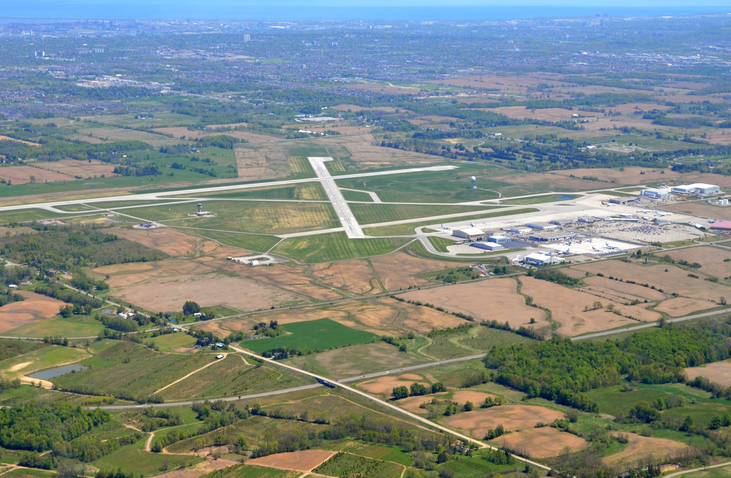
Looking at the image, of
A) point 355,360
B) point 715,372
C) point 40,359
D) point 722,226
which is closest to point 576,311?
point 715,372

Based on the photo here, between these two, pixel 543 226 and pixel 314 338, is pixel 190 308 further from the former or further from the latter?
pixel 543 226

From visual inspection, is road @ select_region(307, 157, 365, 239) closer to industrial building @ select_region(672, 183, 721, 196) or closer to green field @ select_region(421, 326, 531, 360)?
green field @ select_region(421, 326, 531, 360)

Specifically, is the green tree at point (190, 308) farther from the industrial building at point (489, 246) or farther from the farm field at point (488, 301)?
the industrial building at point (489, 246)

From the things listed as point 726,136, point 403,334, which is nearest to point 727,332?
point 403,334

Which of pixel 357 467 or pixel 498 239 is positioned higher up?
pixel 498 239

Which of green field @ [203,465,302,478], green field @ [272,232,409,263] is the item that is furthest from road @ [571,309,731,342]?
green field @ [203,465,302,478]

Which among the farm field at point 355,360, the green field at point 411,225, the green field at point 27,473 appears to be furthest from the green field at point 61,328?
the green field at point 411,225
